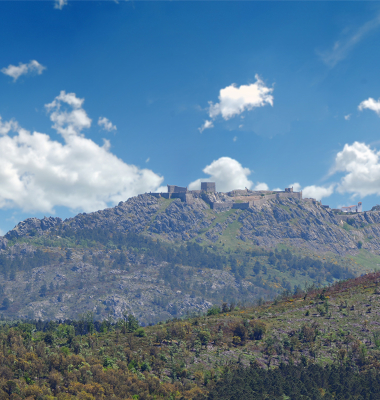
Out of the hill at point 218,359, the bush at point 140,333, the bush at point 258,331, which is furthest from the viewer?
the bush at point 140,333

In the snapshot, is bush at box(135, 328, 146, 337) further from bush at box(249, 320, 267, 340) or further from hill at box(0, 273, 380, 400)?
bush at box(249, 320, 267, 340)

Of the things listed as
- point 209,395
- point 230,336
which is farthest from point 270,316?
point 209,395

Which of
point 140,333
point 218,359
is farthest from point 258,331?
A: point 140,333

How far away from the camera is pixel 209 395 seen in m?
81.3

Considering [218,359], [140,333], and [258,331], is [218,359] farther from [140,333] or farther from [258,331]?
[140,333]

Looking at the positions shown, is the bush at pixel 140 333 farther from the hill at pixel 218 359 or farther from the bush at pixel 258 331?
the bush at pixel 258 331

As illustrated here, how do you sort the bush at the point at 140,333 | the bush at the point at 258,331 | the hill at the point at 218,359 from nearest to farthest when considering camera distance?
1. the hill at the point at 218,359
2. the bush at the point at 258,331
3. the bush at the point at 140,333

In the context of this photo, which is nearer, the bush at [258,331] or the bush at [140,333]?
the bush at [258,331]

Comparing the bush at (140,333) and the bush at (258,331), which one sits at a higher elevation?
the bush at (140,333)

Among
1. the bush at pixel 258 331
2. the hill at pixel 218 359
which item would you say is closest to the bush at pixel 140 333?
the hill at pixel 218 359

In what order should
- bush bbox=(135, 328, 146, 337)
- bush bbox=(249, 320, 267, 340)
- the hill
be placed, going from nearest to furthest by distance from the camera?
the hill < bush bbox=(249, 320, 267, 340) < bush bbox=(135, 328, 146, 337)

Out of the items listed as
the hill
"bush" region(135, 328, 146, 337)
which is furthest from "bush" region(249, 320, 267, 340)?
"bush" region(135, 328, 146, 337)

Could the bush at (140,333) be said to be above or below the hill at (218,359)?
above

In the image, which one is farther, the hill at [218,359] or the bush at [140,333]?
the bush at [140,333]
